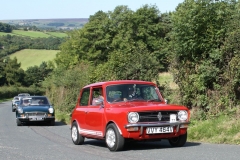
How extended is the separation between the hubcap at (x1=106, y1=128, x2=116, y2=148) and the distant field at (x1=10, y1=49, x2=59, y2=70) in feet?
382

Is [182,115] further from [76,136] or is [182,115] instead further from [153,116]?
[76,136]

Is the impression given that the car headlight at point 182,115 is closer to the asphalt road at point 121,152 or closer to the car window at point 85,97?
the asphalt road at point 121,152

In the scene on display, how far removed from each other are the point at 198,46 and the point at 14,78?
113m

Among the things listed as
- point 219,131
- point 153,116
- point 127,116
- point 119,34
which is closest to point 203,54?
point 219,131

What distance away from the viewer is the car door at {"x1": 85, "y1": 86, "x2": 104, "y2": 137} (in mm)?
12547

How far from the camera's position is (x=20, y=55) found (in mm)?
142625

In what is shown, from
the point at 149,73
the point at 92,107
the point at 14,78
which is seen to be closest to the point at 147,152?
the point at 92,107

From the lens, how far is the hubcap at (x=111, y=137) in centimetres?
1175

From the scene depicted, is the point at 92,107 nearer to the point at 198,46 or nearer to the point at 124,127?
the point at 124,127

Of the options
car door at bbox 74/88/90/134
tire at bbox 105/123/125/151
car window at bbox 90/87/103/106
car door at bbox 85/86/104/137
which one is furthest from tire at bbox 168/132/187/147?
car door at bbox 74/88/90/134

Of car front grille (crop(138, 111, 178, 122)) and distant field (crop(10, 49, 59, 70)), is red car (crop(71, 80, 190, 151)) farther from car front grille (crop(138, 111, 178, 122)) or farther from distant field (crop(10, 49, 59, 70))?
distant field (crop(10, 49, 59, 70))

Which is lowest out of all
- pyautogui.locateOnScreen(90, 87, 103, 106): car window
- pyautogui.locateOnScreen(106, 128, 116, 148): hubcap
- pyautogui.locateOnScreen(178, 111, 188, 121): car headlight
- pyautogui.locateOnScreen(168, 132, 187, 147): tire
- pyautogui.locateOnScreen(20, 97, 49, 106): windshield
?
pyautogui.locateOnScreen(20, 97, 49, 106): windshield

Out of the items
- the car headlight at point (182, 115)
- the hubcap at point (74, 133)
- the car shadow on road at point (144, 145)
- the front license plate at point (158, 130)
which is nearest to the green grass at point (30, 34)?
the hubcap at point (74, 133)

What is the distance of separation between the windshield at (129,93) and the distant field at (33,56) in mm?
115292
